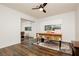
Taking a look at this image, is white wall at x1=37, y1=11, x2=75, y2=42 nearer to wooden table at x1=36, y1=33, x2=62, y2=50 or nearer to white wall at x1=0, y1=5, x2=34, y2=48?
wooden table at x1=36, y1=33, x2=62, y2=50

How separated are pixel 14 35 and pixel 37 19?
1767 mm

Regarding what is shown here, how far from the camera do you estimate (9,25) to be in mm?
4172

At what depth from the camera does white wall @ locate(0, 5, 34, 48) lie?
3.76 meters

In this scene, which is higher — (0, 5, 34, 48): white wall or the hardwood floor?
(0, 5, 34, 48): white wall

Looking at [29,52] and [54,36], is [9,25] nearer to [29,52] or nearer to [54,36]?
[29,52]

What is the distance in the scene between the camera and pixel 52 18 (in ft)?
16.4

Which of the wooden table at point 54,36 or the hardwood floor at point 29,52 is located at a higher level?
the wooden table at point 54,36

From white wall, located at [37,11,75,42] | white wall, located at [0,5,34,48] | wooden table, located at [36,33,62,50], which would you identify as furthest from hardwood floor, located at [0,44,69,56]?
white wall, located at [37,11,75,42]

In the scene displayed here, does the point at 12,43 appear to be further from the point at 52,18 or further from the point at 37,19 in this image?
the point at 52,18

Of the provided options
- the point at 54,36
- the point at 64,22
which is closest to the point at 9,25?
the point at 54,36

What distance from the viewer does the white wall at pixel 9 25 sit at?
376 cm

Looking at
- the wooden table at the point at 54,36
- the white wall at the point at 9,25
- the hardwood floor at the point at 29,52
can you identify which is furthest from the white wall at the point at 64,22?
the hardwood floor at the point at 29,52

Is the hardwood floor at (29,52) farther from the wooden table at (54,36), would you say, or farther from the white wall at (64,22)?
the white wall at (64,22)

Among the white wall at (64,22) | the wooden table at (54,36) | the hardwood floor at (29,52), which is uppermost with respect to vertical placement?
the white wall at (64,22)
